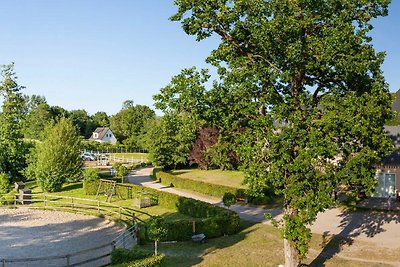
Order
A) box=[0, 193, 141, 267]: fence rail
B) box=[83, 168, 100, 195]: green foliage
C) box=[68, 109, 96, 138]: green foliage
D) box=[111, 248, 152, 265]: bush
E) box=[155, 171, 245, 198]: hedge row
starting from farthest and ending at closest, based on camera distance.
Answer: box=[68, 109, 96, 138]: green foliage → box=[83, 168, 100, 195]: green foliage → box=[155, 171, 245, 198]: hedge row → box=[0, 193, 141, 267]: fence rail → box=[111, 248, 152, 265]: bush

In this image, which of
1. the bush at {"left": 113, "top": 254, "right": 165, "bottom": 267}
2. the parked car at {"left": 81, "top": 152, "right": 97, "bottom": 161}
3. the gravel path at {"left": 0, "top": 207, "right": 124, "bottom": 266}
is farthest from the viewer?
the parked car at {"left": 81, "top": 152, "right": 97, "bottom": 161}

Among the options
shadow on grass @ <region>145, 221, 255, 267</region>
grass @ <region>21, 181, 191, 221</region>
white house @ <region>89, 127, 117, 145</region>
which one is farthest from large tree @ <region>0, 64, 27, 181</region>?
white house @ <region>89, 127, 117, 145</region>

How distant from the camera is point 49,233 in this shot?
27.4 metres

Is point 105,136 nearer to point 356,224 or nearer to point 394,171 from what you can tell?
point 394,171

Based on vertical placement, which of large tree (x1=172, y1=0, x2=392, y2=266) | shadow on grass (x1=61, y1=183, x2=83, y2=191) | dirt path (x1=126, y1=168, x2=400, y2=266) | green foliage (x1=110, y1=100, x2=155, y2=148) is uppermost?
green foliage (x1=110, y1=100, x2=155, y2=148)

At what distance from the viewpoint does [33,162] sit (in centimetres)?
4984

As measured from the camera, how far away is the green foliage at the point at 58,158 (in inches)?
1762

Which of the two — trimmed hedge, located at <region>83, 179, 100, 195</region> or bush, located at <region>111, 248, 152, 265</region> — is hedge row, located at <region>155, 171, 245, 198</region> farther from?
bush, located at <region>111, 248, 152, 265</region>

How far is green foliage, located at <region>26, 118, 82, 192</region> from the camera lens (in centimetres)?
4475

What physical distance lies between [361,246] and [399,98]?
19.3m

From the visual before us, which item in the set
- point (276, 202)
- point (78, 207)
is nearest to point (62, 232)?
point (78, 207)

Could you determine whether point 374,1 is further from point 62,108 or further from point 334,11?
point 62,108

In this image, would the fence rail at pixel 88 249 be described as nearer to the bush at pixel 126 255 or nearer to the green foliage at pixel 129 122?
the bush at pixel 126 255

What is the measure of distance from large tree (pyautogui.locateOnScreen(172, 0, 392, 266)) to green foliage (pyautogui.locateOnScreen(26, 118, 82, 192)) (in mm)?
32229
